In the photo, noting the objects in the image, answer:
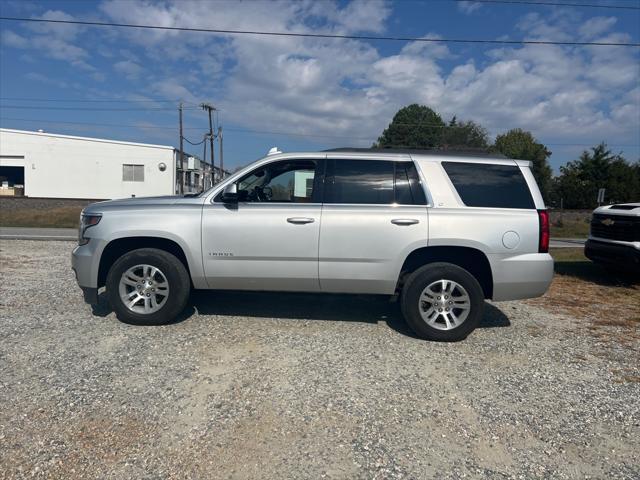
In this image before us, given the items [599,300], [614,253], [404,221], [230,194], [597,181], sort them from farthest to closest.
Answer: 1. [597,181]
2. [614,253]
3. [599,300]
4. [230,194]
5. [404,221]

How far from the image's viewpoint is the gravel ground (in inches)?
112

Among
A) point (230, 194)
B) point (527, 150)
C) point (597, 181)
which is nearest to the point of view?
point (230, 194)

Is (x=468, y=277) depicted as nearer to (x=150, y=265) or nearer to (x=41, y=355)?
(x=150, y=265)

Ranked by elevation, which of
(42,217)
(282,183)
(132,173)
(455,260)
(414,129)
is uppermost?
(414,129)

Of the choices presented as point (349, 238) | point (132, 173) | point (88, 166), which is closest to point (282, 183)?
point (349, 238)

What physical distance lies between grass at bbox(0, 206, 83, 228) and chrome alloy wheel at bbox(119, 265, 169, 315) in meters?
18.6

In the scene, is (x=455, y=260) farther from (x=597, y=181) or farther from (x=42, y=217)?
(x=597, y=181)

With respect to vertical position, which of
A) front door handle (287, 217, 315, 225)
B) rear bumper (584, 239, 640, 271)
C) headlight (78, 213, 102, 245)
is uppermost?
front door handle (287, 217, 315, 225)

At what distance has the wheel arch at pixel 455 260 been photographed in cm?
501

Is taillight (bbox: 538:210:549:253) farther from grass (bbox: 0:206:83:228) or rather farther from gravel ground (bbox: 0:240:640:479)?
grass (bbox: 0:206:83:228)

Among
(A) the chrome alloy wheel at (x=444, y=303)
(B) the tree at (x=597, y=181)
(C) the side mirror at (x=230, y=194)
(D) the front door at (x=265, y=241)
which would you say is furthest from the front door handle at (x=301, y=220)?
(B) the tree at (x=597, y=181)

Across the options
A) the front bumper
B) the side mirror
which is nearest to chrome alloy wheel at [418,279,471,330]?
the side mirror

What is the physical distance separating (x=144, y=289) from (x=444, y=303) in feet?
10.5

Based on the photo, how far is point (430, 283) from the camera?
488cm
